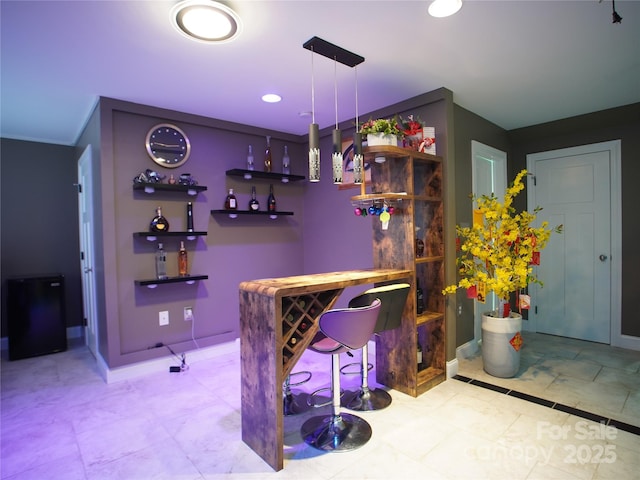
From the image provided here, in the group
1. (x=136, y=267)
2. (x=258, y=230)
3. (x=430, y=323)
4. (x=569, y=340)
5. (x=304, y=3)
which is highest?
A: (x=304, y=3)

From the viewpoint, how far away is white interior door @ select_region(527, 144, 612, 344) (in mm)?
3795

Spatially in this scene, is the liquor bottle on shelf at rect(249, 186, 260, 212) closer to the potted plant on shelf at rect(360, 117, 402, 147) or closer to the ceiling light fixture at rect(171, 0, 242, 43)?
the potted plant on shelf at rect(360, 117, 402, 147)

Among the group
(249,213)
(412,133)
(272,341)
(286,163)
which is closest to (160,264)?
(249,213)

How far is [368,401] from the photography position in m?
2.57

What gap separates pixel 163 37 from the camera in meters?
2.09

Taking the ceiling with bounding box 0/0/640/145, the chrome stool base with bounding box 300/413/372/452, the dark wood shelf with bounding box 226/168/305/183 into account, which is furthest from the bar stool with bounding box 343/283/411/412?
the dark wood shelf with bounding box 226/168/305/183

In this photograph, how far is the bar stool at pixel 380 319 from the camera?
2.22 metres

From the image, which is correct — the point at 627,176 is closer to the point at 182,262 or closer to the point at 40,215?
the point at 182,262

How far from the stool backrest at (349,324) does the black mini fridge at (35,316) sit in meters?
3.63

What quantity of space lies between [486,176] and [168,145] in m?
Result: 3.43

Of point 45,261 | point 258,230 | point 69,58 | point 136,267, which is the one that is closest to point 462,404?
point 258,230

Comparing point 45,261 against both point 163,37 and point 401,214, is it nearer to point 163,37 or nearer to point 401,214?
point 163,37

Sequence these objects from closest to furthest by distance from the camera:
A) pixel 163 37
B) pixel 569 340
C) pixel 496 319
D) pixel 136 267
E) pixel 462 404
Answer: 1. pixel 163 37
2. pixel 462 404
3. pixel 496 319
4. pixel 136 267
5. pixel 569 340

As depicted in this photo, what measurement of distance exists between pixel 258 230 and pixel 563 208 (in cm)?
358
